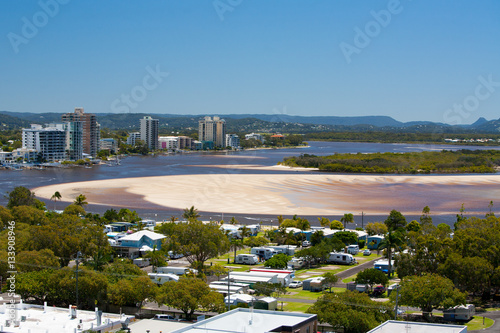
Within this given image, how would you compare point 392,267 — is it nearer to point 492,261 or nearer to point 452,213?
point 492,261

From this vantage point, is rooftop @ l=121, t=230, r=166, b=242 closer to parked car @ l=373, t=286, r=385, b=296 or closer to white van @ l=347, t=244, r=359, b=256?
white van @ l=347, t=244, r=359, b=256

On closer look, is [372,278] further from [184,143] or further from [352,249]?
[184,143]

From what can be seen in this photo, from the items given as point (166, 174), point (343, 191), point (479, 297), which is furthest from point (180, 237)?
point (166, 174)

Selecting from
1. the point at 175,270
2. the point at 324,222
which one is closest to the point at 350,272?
the point at 175,270

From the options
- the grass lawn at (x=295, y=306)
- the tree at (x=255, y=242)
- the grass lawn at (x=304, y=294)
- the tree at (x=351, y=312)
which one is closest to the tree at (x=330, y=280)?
the grass lawn at (x=304, y=294)

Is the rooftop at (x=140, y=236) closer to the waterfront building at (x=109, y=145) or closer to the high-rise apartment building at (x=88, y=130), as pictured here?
the high-rise apartment building at (x=88, y=130)
